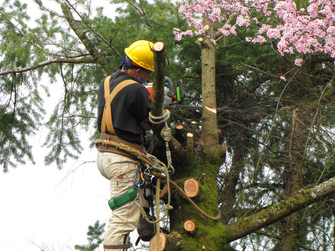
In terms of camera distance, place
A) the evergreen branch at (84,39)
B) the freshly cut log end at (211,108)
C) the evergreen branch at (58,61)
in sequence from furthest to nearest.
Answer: the evergreen branch at (58,61), the evergreen branch at (84,39), the freshly cut log end at (211,108)

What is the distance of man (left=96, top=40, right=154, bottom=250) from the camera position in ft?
10.4

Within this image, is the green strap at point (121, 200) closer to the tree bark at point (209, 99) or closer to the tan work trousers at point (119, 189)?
the tan work trousers at point (119, 189)

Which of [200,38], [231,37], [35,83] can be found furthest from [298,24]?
[35,83]

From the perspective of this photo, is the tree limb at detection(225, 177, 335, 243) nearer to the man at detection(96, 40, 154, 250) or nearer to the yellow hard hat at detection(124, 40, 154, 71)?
the man at detection(96, 40, 154, 250)

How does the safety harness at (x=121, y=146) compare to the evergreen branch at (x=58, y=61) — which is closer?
the safety harness at (x=121, y=146)

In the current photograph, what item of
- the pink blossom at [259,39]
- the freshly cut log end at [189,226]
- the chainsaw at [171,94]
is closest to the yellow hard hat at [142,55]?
the chainsaw at [171,94]

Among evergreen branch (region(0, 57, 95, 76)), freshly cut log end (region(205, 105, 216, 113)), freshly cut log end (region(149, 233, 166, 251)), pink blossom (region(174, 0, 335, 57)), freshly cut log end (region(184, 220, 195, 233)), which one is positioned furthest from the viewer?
evergreen branch (region(0, 57, 95, 76))

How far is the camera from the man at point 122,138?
3.18m

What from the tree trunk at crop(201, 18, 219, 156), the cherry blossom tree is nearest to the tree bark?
the tree trunk at crop(201, 18, 219, 156)

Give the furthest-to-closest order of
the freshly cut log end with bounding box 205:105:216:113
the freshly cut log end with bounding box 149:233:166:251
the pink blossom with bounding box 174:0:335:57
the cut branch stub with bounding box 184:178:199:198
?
the pink blossom with bounding box 174:0:335:57 < the freshly cut log end with bounding box 205:105:216:113 < the cut branch stub with bounding box 184:178:199:198 < the freshly cut log end with bounding box 149:233:166:251

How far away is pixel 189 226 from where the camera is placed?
386 cm

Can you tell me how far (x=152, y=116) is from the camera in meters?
3.25

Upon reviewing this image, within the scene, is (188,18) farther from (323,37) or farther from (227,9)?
(323,37)

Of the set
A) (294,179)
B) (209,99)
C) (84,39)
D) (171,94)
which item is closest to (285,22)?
(209,99)
